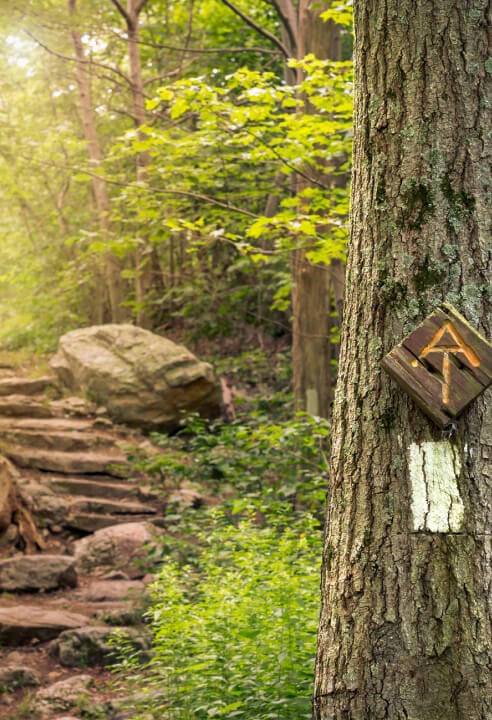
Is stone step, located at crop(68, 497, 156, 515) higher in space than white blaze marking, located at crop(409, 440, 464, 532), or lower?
lower

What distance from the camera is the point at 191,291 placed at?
50.6 feet

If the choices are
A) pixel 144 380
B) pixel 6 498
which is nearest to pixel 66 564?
pixel 6 498

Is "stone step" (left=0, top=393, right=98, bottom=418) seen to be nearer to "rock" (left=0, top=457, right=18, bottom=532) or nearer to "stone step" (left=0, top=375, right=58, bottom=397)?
"stone step" (left=0, top=375, right=58, bottom=397)

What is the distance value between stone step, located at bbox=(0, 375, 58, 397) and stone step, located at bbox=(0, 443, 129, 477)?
2.57m

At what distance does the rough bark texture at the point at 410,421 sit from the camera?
7.49ft

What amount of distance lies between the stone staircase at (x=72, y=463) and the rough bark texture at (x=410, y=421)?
24.5 feet

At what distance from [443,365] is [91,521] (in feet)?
27.9

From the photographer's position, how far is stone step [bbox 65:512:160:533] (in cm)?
1002

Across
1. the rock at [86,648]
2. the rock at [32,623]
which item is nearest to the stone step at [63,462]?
the rock at [32,623]

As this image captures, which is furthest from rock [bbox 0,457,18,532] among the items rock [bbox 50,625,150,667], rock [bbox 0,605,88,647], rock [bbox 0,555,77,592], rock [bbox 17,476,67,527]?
rock [bbox 50,625,150,667]

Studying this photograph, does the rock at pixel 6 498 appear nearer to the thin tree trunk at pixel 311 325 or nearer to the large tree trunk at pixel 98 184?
the thin tree trunk at pixel 311 325

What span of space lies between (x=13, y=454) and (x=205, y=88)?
255 inches

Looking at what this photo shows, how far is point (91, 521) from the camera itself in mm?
10133

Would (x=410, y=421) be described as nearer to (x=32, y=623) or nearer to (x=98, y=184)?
(x=32, y=623)
